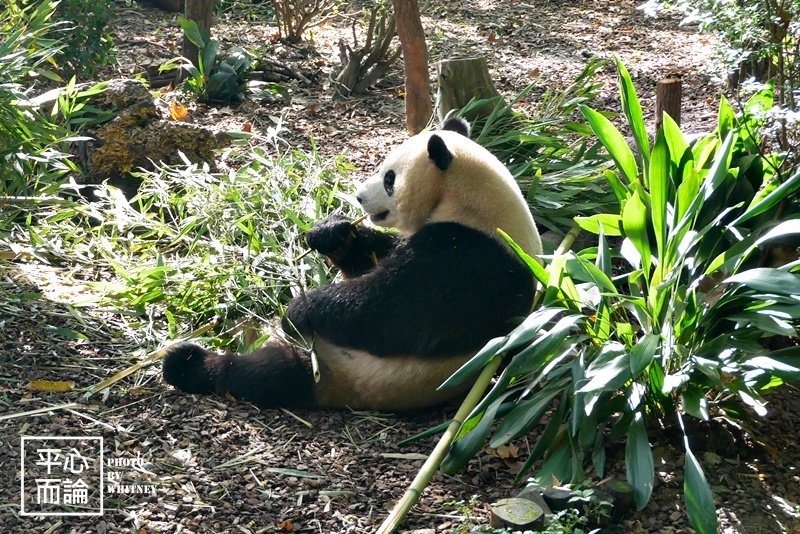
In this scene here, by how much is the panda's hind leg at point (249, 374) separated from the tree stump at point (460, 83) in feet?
7.53

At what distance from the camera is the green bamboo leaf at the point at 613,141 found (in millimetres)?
3867

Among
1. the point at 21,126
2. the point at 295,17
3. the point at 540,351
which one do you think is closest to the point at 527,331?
the point at 540,351

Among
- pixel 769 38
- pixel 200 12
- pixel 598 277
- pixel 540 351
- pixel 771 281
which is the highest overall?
pixel 200 12

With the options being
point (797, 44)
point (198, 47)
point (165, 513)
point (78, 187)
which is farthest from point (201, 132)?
point (797, 44)

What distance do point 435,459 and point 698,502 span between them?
0.91 meters

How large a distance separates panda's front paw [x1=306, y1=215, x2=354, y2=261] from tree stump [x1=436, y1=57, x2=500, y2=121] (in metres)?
1.68

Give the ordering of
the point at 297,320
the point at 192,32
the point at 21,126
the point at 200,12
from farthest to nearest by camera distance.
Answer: the point at 200,12 < the point at 192,32 < the point at 21,126 < the point at 297,320

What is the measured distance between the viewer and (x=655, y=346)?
2.90 m

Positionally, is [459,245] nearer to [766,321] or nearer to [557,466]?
[557,466]

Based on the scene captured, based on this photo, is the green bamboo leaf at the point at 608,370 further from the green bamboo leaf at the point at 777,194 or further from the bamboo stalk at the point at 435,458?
the green bamboo leaf at the point at 777,194

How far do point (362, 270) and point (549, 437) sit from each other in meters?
1.39

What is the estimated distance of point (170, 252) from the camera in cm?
489

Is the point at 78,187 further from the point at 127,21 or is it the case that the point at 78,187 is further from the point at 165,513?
the point at 127,21

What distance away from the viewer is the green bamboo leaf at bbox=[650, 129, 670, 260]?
3383mm
